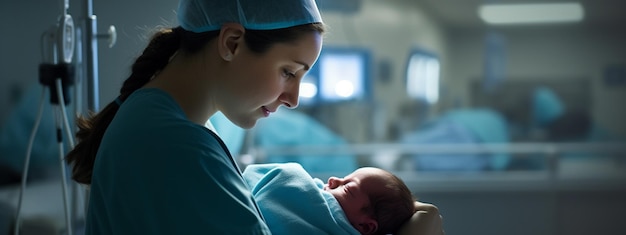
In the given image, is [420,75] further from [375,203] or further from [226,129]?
[375,203]

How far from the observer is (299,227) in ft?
3.39

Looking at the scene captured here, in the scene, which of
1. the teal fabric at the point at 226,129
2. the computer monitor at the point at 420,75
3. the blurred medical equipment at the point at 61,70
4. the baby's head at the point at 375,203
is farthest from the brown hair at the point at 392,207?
the computer monitor at the point at 420,75

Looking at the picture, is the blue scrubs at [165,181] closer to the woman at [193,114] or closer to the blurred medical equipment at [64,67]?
the woman at [193,114]

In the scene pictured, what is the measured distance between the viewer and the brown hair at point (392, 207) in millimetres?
1169

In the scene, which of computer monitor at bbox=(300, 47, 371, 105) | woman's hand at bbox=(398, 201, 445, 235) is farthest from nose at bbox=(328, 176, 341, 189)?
computer monitor at bbox=(300, 47, 371, 105)

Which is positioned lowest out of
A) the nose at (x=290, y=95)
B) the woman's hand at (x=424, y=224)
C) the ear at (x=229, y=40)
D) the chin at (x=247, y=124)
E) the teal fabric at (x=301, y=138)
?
the teal fabric at (x=301, y=138)

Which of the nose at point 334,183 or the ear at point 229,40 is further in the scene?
the nose at point 334,183

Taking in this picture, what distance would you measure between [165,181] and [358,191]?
422mm

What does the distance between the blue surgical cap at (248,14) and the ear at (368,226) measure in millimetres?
368

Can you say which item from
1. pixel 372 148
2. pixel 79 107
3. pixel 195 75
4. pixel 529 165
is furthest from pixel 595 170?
pixel 195 75

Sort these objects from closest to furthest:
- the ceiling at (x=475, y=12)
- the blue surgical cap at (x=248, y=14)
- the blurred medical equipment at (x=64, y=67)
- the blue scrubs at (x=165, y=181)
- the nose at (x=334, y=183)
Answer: the blue scrubs at (x=165, y=181)
the blue surgical cap at (x=248, y=14)
the nose at (x=334, y=183)
the blurred medical equipment at (x=64, y=67)
the ceiling at (x=475, y=12)

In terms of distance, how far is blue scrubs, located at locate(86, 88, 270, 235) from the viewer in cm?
86

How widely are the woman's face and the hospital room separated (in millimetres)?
925

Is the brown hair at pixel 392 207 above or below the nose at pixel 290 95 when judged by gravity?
below
